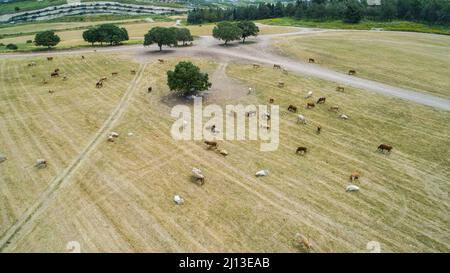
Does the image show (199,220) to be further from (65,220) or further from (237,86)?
(237,86)

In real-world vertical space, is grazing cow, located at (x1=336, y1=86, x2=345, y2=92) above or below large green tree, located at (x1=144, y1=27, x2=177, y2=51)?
below

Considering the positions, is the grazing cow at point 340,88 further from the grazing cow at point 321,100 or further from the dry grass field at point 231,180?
the grazing cow at point 321,100

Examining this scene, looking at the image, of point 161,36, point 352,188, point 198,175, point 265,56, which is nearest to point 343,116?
point 352,188

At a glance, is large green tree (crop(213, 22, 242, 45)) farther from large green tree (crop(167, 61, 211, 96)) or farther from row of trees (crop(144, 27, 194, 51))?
large green tree (crop(167, 61, 211, 96))

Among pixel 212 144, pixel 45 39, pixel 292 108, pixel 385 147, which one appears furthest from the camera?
pixel 45 39

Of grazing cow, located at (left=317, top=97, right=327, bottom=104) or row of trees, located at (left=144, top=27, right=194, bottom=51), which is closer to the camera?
grazing cow, located at (left=317, top=97, right=327, bottom=104)

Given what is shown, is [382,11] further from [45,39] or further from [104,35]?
[45,39]

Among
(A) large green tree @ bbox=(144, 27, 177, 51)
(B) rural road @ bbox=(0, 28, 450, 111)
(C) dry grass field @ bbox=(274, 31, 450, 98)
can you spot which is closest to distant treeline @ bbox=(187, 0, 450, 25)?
(C) dry grass field @ bbox=(274, 31, 450, 98)
